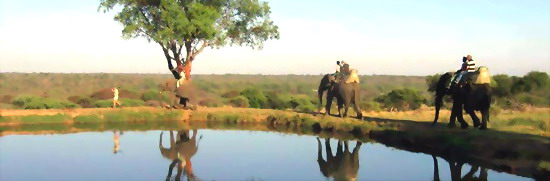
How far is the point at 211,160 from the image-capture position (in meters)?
15.4

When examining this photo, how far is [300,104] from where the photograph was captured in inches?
1783

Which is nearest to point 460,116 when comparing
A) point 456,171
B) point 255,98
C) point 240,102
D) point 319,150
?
point 319,150

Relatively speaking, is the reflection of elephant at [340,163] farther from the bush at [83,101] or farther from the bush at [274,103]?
the bush at [83,101]

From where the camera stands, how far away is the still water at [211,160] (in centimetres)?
1306

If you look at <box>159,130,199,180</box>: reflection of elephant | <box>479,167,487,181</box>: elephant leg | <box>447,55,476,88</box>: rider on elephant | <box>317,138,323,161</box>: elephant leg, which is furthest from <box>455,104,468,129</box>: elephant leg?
<box>159,130,199,180</box>: reflection of elephant

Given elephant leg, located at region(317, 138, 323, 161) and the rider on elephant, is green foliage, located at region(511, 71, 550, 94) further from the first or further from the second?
elephant leg, located at region(317, 138, 323, 161)

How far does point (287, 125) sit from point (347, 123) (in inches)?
158

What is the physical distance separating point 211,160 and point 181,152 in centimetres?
191

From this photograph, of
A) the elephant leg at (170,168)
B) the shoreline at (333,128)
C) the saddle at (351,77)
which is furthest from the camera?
the saddle at (351,77)

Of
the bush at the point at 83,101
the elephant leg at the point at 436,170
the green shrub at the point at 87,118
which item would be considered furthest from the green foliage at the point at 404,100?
the elephant leg at the point at 436,170

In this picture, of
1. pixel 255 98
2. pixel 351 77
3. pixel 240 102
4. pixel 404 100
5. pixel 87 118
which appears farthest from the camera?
pixel 404 100

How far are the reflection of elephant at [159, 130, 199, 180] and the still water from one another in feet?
0.08

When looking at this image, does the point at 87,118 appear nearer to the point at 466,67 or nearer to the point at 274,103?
the point at 466,67

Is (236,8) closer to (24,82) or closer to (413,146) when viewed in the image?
(413,146)
